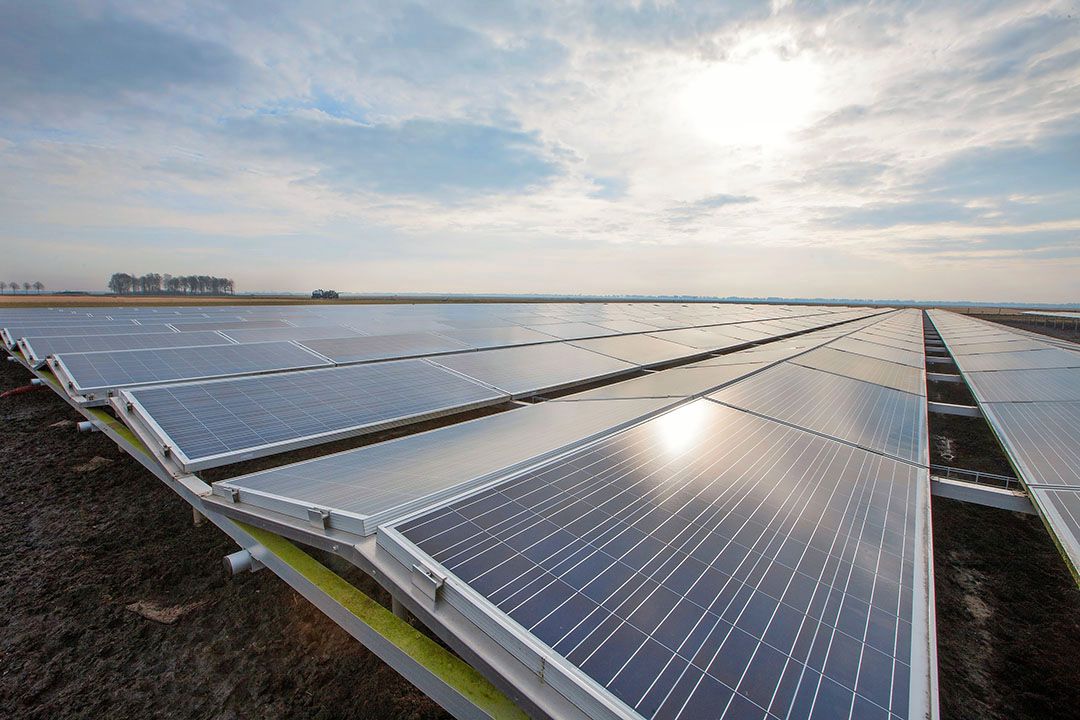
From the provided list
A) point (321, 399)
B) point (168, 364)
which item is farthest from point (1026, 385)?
point (168, 364)

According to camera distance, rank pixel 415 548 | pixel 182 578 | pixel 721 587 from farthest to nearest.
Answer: pixel 182 578 → pixel 415 548 → pixel 721 587

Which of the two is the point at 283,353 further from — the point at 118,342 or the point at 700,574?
the point at 700,574

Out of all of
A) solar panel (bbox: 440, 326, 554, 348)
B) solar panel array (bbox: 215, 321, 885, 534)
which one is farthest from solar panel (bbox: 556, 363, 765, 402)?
solar panel (bbox: 440, 326, 554, 348)

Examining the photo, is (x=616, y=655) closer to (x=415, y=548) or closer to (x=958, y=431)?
(x=415, y=548)

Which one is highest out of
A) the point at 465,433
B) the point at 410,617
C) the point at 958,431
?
the point at 465,433

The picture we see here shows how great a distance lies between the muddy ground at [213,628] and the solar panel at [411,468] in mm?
1606

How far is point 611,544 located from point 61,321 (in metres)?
26.2

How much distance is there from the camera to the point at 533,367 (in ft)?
42.8

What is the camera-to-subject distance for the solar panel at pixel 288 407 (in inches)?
267

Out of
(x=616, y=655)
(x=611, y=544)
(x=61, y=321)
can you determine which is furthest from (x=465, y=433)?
(x=61, y=321)

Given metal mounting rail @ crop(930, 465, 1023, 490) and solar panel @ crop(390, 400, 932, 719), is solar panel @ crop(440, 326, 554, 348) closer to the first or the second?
solar panel @ crop(390, 400, 932, 719)

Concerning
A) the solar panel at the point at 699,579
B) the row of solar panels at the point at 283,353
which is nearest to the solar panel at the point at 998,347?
the row of solar panels at the point at 283,353

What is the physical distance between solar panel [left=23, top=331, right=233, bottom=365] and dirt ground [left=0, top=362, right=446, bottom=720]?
16.7ft

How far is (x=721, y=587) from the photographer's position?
11.9 feet
